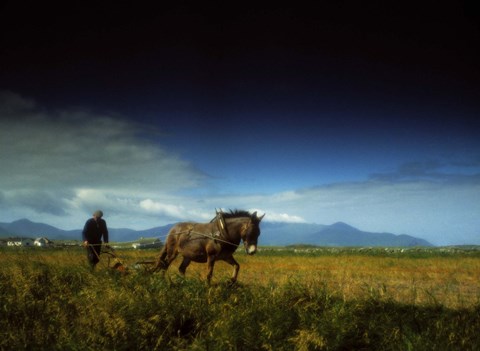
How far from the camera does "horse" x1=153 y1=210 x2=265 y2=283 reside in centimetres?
1080

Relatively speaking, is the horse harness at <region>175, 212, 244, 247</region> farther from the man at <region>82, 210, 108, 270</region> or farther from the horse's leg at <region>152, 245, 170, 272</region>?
the man at <region>82, 210, 108, 270</region>

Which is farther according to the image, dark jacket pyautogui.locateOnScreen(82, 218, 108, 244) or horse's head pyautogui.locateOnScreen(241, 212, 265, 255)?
dark jacket pyautogui.locateOnScreen(82, 218, 108, 244)

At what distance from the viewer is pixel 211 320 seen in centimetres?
616

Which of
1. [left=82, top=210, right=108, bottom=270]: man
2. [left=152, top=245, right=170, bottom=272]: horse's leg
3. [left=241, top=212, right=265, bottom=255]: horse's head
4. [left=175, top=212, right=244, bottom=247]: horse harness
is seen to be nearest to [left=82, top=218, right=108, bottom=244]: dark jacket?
[left=82, top=210, right=108, bottom=270]: man

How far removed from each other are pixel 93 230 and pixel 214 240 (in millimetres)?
4122

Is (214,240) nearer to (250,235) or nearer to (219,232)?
(219,232)

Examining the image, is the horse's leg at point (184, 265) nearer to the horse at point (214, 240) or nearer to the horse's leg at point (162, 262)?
the horse at point (214, 240)

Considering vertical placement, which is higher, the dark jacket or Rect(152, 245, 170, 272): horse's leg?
the dark jacket

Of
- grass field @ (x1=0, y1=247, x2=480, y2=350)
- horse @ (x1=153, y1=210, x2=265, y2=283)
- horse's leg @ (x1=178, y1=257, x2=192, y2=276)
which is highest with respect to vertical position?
horse @ (x1=153, y1=210, x2=265, y2=283)

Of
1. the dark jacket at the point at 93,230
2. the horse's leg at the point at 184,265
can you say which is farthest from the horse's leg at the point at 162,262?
the dark jacket at the point at 93,230

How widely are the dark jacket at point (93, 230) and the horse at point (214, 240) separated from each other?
2294 millimetres

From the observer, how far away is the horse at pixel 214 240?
35.4ft

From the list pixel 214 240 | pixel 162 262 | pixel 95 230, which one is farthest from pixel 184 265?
pixel 95 230

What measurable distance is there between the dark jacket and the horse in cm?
229
